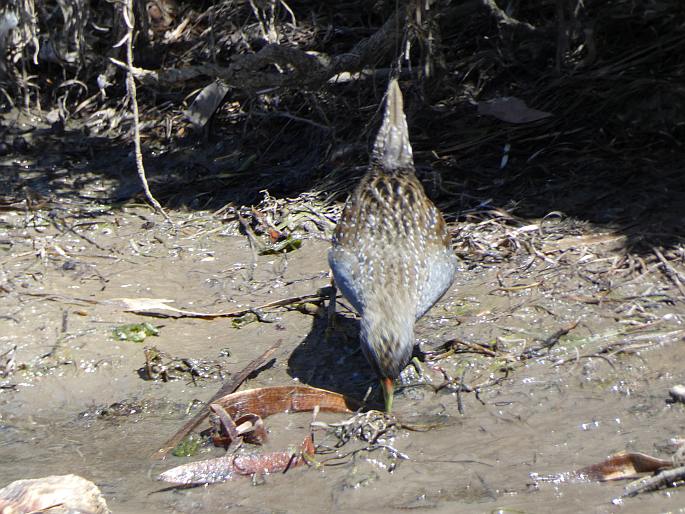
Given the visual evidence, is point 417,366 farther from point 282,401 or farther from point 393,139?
point 393,139

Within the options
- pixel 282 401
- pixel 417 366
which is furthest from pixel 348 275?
pixel 282 401

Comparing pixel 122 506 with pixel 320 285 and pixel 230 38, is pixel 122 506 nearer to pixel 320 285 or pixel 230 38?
pixel 320 285

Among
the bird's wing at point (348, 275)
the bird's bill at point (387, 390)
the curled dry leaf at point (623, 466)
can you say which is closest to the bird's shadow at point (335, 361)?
the bird's bill at point (387, 390)

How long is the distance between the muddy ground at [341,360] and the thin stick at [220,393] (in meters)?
0.09

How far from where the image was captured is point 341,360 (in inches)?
245

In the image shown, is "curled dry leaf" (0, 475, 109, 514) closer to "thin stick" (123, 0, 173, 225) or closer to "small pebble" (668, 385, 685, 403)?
"small pebble" (668, 385, 685, 403)

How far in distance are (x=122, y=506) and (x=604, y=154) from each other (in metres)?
4.37

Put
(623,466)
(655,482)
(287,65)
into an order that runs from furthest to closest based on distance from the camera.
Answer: (287,65) → (623,466) → (655,482)

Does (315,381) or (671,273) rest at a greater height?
(671,273)

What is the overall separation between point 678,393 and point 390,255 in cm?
176

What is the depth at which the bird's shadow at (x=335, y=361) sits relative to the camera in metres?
6.00

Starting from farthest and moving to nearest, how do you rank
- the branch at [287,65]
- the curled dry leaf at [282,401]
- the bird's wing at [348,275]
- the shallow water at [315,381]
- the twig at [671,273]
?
the branch at [287,65]
the twig at [671,273]
the bird's wing at [348,275]
the curled dry leaf at [282,401]
the shallow water at [315,381]

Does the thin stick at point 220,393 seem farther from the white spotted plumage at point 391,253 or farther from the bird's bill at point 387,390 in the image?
the bird's bill at point 387,390

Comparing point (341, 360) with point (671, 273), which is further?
point (671, 273)
